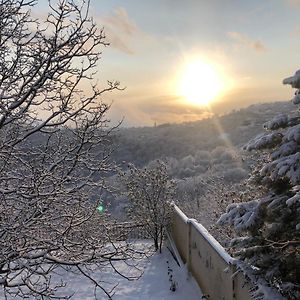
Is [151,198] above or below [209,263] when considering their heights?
above

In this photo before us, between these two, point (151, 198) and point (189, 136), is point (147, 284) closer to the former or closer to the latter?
point (151, 198)

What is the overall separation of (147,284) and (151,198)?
12.5 ft

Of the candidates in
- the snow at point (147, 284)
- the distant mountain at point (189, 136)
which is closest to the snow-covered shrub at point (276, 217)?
the snow at point (147, 284)

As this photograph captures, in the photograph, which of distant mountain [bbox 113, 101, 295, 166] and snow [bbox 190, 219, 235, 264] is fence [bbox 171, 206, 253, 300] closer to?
snow [bbox 190, 219, 235, 264]

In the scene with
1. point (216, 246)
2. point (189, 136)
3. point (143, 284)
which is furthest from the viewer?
point (189, 136)

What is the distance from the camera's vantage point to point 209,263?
8359mm

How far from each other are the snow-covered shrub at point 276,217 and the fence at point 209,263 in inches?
18.1

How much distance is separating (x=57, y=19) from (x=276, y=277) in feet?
14.6

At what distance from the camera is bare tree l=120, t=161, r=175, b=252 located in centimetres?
1348

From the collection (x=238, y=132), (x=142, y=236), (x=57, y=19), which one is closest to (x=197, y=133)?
(x=238, y=132)

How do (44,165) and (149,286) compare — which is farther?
(149,286)

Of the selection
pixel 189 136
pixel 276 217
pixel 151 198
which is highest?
pixel 189 136

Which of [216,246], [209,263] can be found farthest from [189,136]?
[216,246]

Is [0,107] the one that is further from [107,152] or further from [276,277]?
[276,277]
